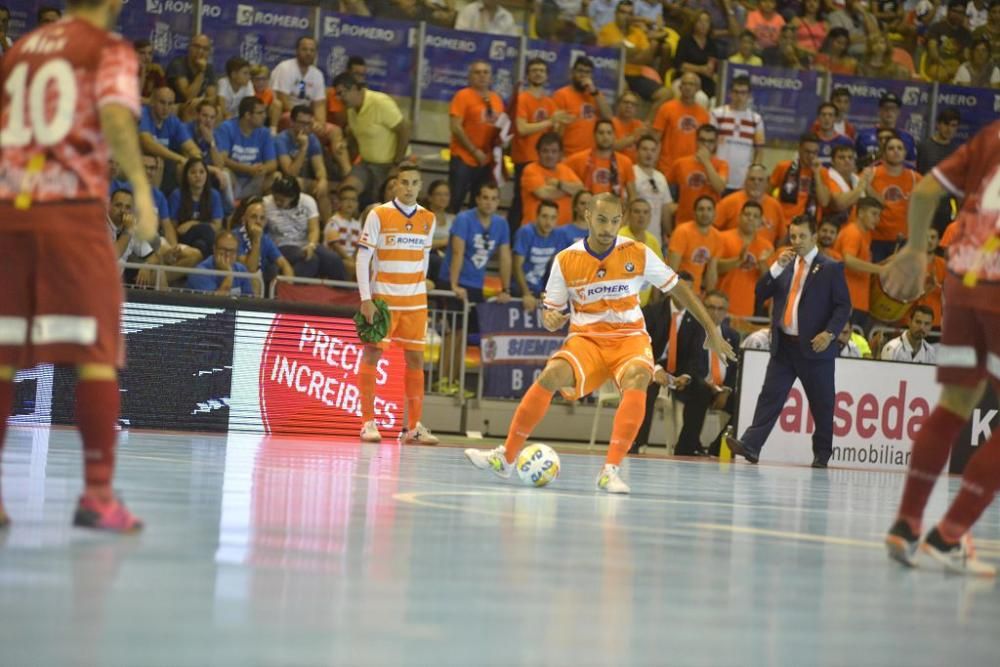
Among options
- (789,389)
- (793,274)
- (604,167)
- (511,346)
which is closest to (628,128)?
(604,167)

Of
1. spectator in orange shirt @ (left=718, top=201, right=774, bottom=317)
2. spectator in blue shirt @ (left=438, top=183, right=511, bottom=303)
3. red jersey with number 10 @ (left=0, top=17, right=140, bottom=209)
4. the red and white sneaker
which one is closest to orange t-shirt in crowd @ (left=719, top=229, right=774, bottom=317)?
spectator in orange shirt @ (left=718, top=201, right=774, bottom=317)

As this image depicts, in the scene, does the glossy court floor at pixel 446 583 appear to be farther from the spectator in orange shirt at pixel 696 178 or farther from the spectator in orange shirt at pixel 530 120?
the spectator in orange shirt at pixel 696 178

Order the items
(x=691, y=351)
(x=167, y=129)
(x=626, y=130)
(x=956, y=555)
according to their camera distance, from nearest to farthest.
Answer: (x=956, y=555), (x=691, y=351), (x=167, y=129), (x=626, y=130)

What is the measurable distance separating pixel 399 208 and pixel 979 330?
356 inches

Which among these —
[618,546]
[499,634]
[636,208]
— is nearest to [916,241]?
[618,546]

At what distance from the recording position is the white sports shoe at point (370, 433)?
13914 mm

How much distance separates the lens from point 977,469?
5555 millimetres

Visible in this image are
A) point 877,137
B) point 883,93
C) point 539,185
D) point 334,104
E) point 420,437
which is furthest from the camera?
point 883,93

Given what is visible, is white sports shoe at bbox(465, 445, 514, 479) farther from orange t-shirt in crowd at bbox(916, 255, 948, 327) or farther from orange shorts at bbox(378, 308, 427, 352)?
orange t-shirt in crowd at bbox(916, 255, 948, 327)

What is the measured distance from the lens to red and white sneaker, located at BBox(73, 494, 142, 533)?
506 centimetres

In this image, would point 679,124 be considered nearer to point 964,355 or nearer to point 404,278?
point 404,278

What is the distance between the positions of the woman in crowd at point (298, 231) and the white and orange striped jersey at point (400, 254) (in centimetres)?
176

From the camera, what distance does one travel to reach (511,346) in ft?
54.1

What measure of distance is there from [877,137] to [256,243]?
9.76 m
